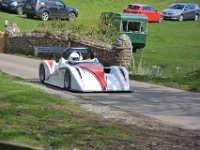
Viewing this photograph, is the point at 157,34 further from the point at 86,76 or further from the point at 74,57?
the point at 86,76

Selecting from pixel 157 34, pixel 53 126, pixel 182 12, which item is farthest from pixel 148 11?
pixel 53 126

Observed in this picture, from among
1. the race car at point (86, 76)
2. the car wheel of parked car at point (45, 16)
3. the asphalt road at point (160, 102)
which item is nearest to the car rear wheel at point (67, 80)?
the race car at point (86, 76)

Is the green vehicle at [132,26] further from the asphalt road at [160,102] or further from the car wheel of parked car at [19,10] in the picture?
the car wheel of parked car at [19,10]

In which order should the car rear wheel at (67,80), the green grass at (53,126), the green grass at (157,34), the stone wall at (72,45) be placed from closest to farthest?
the green grass at (53,126), the car rear wheel at (67,80), the stone wall at (72,45), the green grass at (157,34)

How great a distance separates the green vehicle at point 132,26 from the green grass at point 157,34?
0.65 metres

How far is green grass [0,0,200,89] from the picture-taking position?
2759 centimetres

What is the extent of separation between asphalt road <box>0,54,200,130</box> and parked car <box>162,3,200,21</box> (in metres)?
34.2

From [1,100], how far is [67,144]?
4571 mm

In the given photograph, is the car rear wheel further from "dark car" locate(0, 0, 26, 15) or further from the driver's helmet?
"dark car" locate(0, 0, 26, 15)

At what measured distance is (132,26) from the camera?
35844mm

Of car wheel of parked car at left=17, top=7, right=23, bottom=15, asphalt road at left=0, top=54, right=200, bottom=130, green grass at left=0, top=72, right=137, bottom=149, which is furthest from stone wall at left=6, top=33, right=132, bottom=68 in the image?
car wheel of parked car at left=17, top=7, right=23, bottom=15

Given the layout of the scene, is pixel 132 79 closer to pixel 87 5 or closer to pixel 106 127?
pixel 106 127

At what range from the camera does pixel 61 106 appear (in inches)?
486

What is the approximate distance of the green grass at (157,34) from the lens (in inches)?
1086
